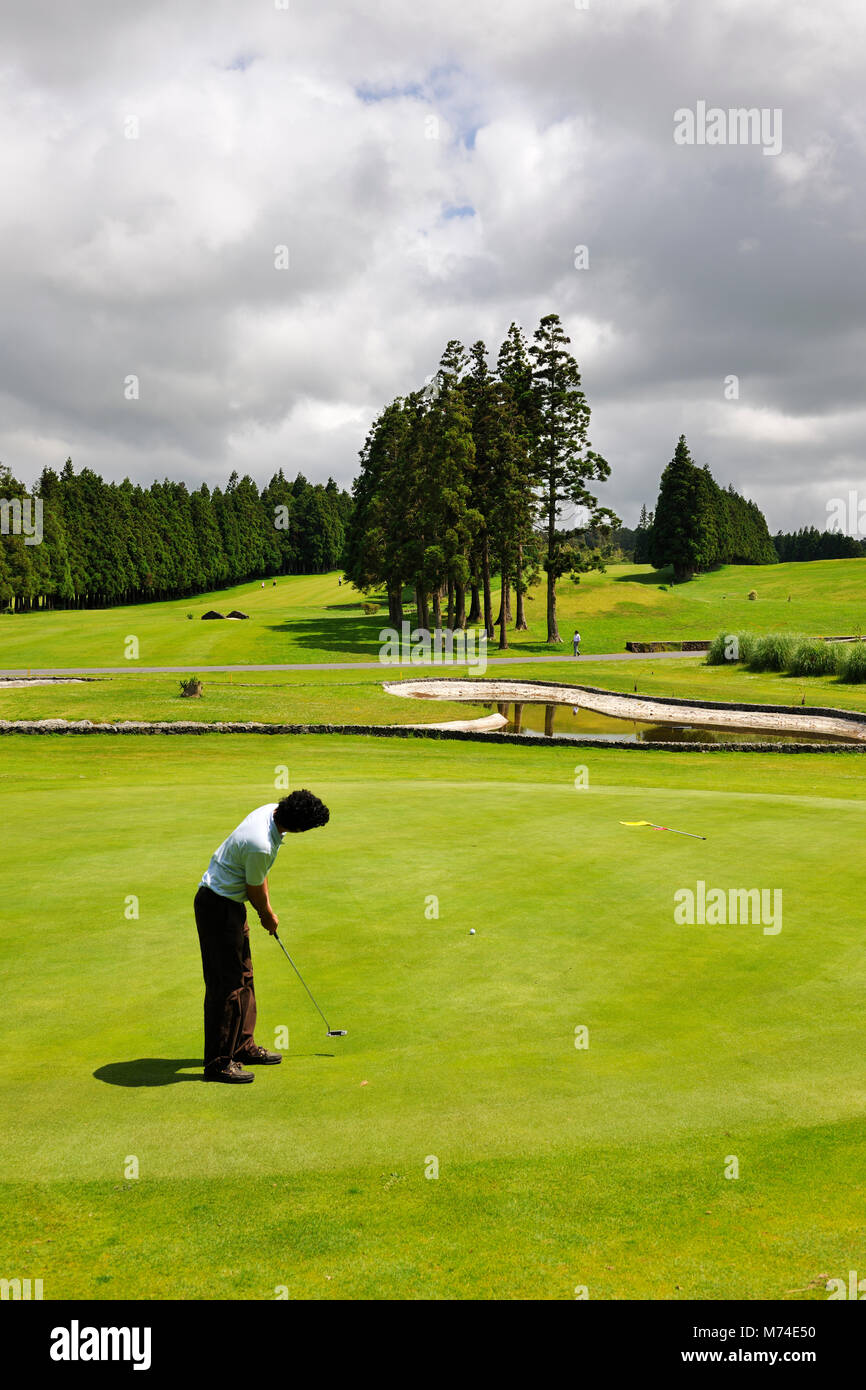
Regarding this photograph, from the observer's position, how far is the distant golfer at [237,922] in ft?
25.4

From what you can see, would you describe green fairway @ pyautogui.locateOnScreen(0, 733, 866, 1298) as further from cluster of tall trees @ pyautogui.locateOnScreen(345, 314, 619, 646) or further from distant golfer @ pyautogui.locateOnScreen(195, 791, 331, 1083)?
cluster of tall trees @ pyautogui.locateOnScreen(345, 314, 619, 646)

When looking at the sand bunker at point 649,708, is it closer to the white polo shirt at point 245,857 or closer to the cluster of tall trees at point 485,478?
the cluster of tall trees at point 485,478

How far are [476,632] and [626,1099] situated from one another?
245 ft

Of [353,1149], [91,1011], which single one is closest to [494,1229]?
[353,1149]

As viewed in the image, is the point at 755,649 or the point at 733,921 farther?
the point at 755,649

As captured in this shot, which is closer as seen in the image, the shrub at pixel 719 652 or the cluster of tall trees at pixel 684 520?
the shrub at pixel 719 652

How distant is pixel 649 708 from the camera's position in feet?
165

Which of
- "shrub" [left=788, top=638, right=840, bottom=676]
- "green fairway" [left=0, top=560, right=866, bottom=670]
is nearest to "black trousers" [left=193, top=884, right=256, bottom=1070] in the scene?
"green fairway" [left=0, top=560, right=866, bottom=670]

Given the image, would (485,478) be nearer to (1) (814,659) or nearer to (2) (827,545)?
(1) (814,659)

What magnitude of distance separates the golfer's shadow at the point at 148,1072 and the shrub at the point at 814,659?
5835 cm

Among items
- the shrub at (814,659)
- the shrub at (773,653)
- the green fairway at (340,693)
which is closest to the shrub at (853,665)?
the green fairway at (340,693)

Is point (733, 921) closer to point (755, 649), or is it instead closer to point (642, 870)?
point (642, 870)

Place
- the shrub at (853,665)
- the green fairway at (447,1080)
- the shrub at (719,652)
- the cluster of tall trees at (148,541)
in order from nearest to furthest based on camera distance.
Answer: the green fairway at (447,1080) → the shrub at (853,665) → the shrub at (719,652) → the cluster of tall trees at (148,541)

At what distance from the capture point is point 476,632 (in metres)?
81.6
